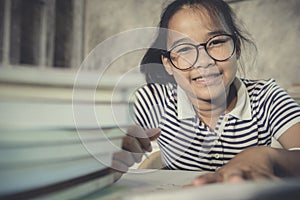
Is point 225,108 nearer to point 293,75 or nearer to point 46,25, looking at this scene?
point 293,75

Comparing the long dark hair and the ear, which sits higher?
the long dark hair

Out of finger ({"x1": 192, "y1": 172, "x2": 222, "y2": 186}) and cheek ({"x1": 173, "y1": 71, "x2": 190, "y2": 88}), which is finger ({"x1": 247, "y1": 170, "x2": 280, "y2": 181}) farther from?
cheek ({"x1": 173, "y1": 71, "x2": 190, "y2": 88})

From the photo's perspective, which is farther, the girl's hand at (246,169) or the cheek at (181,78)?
the cheek at (181,78)

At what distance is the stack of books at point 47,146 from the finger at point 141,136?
0.03 meters

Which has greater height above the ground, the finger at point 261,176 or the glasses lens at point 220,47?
the glasses lens at point 220,47

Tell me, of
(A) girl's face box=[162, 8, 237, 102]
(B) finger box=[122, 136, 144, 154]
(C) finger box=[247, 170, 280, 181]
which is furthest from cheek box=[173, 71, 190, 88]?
(C) finger box=[247, 170, 280, 181]

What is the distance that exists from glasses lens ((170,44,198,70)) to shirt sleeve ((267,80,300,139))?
0.13 meters

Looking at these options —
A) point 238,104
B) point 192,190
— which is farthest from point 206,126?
Answer: point 192,190

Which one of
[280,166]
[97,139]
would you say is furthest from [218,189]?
[97,139]

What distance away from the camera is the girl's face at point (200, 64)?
509 mm

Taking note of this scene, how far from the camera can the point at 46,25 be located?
1.75 ft

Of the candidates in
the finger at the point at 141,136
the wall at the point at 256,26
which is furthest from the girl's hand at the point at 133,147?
the wall at the point at 256,26

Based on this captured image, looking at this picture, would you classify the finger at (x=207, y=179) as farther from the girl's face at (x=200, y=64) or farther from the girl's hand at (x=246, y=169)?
the girl's face at (x=200, y=64)

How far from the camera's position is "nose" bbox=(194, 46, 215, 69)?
19.9 inches
